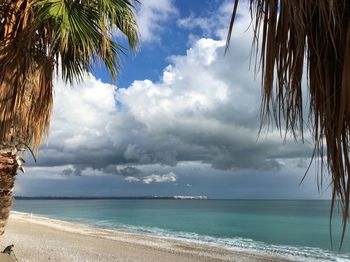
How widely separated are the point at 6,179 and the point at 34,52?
1.81 metres

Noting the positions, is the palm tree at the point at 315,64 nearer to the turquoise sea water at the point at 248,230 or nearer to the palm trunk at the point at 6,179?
the palm trunk at the point at 6,179

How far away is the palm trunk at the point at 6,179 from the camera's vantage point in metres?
5.83

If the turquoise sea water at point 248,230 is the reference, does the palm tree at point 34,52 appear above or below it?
above

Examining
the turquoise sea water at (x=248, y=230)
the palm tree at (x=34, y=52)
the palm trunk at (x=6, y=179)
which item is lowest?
the turquoise sea water at (x=248, y=230)

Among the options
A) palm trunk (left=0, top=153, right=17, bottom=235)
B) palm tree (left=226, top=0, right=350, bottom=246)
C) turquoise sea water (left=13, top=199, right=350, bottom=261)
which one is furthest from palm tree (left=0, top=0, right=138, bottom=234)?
turquoise sea water (left=13, top=199, right=350, bottom=261)

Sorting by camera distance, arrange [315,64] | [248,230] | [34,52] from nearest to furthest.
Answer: [315,64], [34,52], [248,230]

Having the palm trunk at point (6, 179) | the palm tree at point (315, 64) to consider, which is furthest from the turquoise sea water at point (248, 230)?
the palm tree at point (315, 64)

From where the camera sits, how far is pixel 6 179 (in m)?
5.89

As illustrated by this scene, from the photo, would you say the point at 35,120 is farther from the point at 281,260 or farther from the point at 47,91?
the point at 281,260

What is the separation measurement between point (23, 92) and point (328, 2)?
4.79 m

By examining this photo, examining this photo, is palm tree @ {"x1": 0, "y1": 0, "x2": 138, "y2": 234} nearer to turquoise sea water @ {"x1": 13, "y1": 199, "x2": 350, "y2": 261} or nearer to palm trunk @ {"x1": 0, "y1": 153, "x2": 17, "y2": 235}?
palm trunk @ {"x1": 0, "y1": 153, "x2": 17, "y2": 235}

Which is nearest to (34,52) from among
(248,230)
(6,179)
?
(6,179)

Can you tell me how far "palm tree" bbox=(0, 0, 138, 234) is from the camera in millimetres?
5387

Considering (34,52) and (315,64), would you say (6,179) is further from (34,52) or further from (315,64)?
(315,64)
